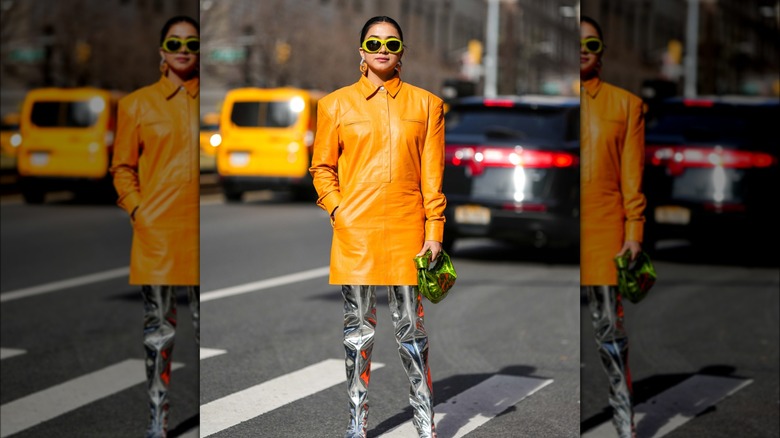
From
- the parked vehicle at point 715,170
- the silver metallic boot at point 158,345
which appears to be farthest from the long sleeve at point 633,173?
the parked vehicle at point 715,170

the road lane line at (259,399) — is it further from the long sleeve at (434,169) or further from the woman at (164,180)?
the long sleeve at (434,169)

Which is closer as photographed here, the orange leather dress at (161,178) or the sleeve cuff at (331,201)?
the sleeve cuff at (331,201)

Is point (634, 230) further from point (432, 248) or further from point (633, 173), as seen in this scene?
point (432, 248)

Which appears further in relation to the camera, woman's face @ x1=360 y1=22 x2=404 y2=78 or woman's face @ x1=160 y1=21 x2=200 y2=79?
woman's face @ x1=160 y1=21 x2=200 y2=79

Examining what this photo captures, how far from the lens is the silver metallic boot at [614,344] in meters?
3.54

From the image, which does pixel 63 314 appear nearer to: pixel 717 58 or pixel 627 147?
pixel 627 147

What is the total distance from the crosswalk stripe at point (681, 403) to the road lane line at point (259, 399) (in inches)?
83.2

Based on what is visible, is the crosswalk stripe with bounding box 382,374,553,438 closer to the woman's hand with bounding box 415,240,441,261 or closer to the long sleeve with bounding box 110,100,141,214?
the woman's hand with bounding box 415,240,441,261

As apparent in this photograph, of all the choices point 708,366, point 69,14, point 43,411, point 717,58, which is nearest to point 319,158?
point 43,411

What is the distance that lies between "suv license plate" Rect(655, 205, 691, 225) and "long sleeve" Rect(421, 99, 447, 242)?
356 inches

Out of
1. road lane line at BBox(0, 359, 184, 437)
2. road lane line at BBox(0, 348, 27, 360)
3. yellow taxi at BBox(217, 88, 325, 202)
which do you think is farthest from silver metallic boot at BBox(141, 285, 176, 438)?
yellow taxi at BBox(217, 88, 325, 202)

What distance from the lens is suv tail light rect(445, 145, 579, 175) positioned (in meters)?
5.89

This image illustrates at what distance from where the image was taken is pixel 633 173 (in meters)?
3.52

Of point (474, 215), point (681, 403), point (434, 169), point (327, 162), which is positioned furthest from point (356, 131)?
point (681, 403)
